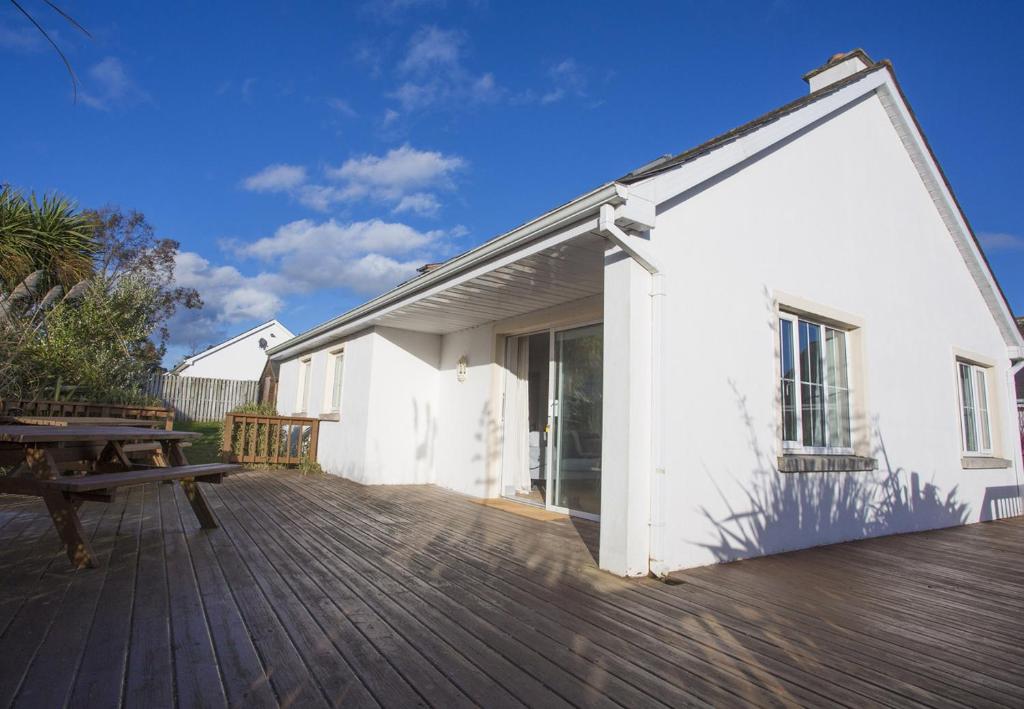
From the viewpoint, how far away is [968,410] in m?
7.40

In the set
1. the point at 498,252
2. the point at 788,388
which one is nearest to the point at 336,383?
the point at 498,252

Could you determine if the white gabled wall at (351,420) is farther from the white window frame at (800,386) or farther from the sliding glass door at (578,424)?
the white window frame at (800,386)

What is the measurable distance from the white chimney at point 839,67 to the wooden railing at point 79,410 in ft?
32.5

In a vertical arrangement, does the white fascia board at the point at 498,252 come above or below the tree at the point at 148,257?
below

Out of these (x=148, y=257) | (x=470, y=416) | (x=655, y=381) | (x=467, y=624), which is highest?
(x=148, y=257)

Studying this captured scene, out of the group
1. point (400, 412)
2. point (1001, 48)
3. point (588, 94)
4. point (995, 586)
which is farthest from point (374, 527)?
point (1001, 48)

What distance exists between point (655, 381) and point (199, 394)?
783 inches

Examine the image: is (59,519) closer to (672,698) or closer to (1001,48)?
(672,698)

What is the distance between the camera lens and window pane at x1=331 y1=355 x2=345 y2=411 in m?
9.63

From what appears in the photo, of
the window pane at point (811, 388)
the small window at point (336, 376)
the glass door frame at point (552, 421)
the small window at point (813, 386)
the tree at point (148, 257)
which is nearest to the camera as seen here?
the small window at point (813, 386)

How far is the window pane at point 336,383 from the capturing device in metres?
9.63

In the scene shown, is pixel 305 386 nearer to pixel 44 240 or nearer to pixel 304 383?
pixel 304 383

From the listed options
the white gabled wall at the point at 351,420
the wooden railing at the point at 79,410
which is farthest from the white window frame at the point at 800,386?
the wooden railing at the point at 79,410

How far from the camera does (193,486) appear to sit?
4.37 m
